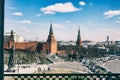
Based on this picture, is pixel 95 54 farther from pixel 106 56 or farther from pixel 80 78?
pixel 80 78

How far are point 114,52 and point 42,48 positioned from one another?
13.3m

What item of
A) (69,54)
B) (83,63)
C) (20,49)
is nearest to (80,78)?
(83,63)

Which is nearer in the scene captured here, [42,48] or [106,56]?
[106,56]

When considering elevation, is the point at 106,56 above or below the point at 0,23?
below

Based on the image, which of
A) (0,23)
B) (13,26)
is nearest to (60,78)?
(0,23)

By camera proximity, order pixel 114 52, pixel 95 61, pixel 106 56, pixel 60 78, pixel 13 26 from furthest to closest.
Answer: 1. pixel 106 56
2. pixel 114 52
3. pixel 95 61
4. pixel 13 26
5. pixel 60 78

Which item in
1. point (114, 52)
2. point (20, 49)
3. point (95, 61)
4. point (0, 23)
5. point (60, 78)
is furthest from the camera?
point (20, 49)

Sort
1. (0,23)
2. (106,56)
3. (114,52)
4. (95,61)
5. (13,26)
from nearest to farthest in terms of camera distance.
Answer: (0,23) < (13,26) < (95,61) < (114,52) < (106,56)

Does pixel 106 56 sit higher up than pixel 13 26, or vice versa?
pixel 13 26

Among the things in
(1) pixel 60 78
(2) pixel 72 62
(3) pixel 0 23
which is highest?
(3) pixel 0 23

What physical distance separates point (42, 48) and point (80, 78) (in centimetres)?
4247

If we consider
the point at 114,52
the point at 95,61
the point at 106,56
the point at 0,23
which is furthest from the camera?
the point at 106,56

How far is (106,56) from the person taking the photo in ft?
125

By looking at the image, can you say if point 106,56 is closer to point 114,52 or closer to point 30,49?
point 114,52
